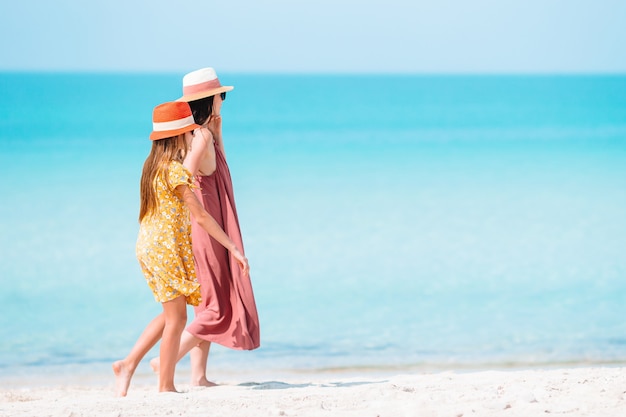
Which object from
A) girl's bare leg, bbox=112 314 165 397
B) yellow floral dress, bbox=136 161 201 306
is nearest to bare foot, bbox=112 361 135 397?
girl's bare leg, bbox=112 314 165 397

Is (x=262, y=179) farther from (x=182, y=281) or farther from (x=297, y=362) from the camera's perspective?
(x=182, y=281)

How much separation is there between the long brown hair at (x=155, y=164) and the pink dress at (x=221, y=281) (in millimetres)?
373

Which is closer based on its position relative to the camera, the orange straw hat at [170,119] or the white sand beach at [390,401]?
the white sand beach at [390,401]

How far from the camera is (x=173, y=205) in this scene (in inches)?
174

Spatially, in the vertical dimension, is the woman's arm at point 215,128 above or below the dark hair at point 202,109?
below

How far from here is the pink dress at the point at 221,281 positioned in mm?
4801

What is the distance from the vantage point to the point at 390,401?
13.9 ft

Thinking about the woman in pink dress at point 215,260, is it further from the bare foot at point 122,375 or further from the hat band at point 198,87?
the bare foot at point 122,375

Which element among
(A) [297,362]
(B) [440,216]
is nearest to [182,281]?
(A) [297,362]

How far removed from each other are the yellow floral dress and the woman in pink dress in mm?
349

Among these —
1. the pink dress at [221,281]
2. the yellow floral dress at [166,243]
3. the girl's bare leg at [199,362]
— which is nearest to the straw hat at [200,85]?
the pink dress at [221,281]

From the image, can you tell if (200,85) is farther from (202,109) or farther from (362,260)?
(362,260)

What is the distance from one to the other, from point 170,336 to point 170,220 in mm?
562

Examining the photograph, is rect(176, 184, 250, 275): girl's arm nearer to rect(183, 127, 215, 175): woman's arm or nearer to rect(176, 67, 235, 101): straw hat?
rect(183, 127, 215, 175): woman's arm
